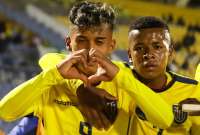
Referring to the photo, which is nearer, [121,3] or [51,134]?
[51,134]

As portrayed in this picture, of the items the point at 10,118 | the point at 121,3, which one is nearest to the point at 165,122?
the point at 10,118

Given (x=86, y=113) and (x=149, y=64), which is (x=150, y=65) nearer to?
(x=149, y=64)

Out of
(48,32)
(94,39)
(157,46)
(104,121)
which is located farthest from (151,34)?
(48,32)

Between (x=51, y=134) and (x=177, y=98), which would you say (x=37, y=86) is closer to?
(x=51, y=134)

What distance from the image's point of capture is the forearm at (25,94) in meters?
1.19

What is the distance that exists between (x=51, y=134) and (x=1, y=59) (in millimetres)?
2999

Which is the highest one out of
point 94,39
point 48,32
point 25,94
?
point 94,39

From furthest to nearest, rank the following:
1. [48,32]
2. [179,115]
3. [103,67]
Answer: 1. [48,32]
2. [179,115]
3. [103,67]

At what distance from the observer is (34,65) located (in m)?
4.18

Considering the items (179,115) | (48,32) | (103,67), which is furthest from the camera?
(48,32)

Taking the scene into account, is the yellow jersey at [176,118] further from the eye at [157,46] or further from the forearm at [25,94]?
the forearm at [25,94]

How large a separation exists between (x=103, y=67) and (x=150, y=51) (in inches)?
7.2

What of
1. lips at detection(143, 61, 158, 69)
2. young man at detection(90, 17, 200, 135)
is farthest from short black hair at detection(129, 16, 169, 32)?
lips at detection(143, 61, 158, 69)

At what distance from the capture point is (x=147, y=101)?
1161 millimetres
